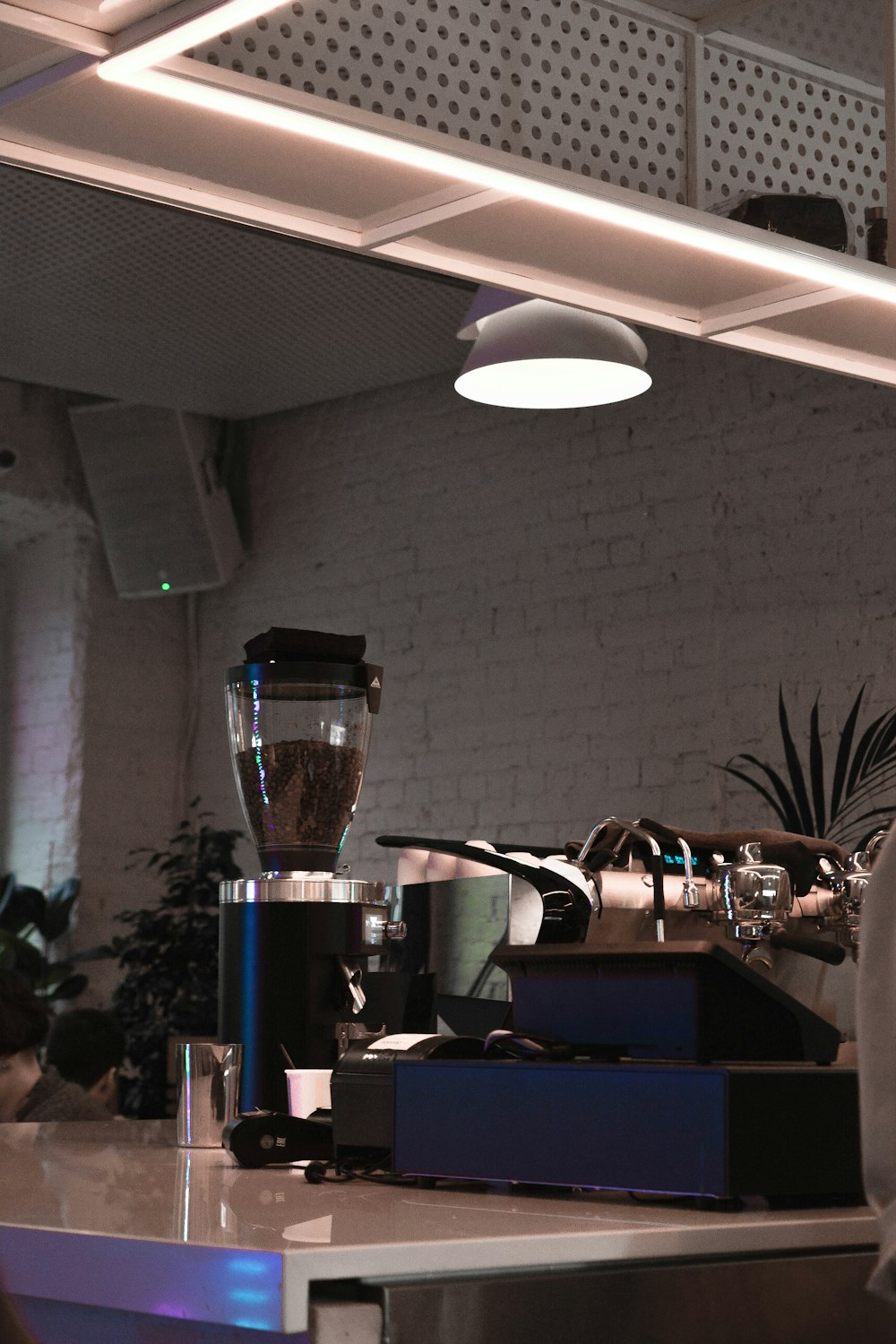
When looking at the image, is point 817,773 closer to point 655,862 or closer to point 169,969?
point 169,969

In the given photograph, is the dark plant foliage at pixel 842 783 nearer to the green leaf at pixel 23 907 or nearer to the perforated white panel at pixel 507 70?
the perforated white panel at pixel 507 70

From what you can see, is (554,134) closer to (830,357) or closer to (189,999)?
(830,357)

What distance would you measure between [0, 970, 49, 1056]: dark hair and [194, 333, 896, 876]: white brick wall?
7.86 feet

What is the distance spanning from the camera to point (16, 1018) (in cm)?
369

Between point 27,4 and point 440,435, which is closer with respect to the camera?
point 27,4

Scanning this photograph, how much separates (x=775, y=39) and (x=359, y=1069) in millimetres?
1507

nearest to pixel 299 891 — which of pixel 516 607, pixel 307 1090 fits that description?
pixel 307 1090

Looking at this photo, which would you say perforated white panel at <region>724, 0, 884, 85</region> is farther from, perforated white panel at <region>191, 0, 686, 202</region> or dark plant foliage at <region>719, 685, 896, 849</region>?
dark plant foliage at <region>719, 685, 896, 849</region>

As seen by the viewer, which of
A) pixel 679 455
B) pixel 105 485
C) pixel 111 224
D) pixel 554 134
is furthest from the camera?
pixel 105 485

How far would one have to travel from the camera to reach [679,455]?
5691 mm

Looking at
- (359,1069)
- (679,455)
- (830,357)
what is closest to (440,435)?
(679,455)

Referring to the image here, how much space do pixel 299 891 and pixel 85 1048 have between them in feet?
9.52

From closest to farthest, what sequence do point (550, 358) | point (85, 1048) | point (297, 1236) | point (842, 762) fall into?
1. point (297, 1236)
2. point (550, 358)
3. point (85, 1048)
4. point (842, 762)

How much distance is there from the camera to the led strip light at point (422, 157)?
151 centimetres
